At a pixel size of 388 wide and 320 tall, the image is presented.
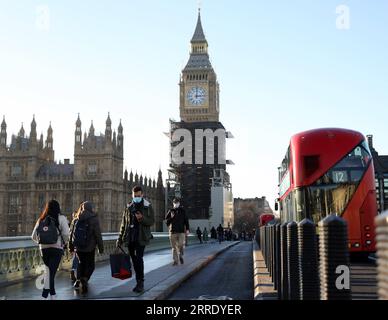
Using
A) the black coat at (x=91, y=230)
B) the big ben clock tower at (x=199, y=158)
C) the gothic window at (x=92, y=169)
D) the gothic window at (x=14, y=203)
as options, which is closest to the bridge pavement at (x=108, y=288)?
the black coat at (x=91, y=230)

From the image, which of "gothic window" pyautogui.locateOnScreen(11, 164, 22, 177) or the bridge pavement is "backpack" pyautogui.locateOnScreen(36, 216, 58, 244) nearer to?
the bridge pavement

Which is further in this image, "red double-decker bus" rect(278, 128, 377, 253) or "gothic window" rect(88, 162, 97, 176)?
"gothic window" rect(88, 162, 97, 176)

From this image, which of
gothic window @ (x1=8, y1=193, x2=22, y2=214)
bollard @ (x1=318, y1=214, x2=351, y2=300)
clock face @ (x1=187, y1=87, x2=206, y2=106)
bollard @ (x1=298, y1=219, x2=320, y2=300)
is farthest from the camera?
clock face @ (x1=187, y1=87, x2=206, y2=106)

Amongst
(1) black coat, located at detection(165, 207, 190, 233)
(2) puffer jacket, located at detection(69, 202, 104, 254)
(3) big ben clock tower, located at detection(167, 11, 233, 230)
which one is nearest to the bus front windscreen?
(1) black coat, located at detection(165, 207, 190, 233)

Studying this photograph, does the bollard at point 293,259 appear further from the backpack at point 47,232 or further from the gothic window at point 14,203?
the gothic window at point 14,203

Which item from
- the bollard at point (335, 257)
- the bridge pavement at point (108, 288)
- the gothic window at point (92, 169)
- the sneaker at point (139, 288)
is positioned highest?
the gothic window at point (92, 169)

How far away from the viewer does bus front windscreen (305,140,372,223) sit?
13539 millimetres

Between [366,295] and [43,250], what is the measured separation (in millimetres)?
4506

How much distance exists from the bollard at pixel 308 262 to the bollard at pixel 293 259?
0.49 metres

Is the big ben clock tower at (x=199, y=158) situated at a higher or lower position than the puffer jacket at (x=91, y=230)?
higher

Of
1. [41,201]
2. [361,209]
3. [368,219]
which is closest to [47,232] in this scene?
[361,209]

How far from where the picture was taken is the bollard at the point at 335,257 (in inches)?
155
